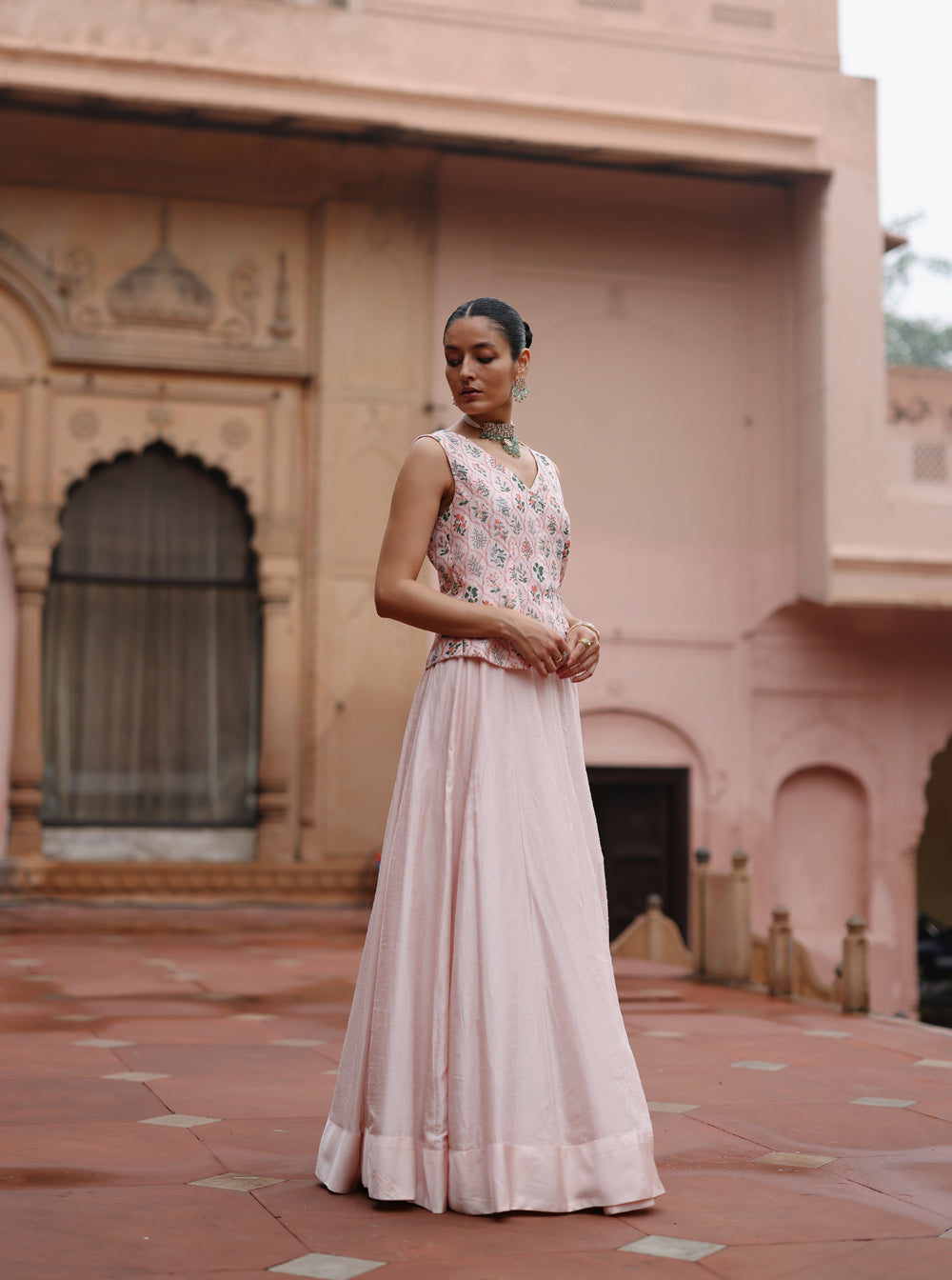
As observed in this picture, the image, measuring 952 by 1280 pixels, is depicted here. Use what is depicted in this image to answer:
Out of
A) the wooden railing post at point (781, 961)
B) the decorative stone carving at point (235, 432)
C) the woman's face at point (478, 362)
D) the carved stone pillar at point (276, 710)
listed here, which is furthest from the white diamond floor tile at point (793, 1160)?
the decorative stone carving at point (235, 432)

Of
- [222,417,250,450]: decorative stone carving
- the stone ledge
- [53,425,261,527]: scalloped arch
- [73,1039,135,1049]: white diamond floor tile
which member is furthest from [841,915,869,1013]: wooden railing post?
[222,417,250,450]: decorative stone carving

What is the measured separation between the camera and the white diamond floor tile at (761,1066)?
4.73m

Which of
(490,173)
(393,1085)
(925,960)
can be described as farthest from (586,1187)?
(925,960)

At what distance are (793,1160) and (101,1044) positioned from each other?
2.65 metres

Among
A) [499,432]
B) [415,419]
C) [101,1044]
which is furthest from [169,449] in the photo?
[499,432]

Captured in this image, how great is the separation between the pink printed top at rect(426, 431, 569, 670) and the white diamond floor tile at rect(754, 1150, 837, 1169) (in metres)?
1.26

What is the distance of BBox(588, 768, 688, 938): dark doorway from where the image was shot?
12812 mm

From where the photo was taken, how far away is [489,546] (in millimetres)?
2961

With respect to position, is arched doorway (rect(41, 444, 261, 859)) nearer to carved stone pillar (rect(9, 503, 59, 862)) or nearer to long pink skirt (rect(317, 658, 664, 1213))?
carved stone pillar (rect(9, 503, 59, 862))

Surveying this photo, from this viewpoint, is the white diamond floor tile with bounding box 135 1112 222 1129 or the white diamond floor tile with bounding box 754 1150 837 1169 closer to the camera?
the white diamond floor tile with bounding box 754 1150 837 1169

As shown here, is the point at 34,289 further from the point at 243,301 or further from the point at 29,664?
the point at 29,664

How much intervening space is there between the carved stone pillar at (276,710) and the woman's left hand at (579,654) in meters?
9.13

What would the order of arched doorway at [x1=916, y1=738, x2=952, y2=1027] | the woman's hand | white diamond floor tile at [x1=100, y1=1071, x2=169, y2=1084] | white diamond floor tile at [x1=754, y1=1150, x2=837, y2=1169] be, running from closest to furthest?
the woman's hand
white diamond floor tile at [x1=754, y1=1150, x2=837, y2=1169]
white diamond floor tile at [x1=100, y1=1071, x2=169, y2=1084]
arched doorway at [x1=916, y1=738, x2=952, y2=1027]

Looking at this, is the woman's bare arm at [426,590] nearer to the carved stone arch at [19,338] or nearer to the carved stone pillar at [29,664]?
the carved stone pillar at [29,664]
